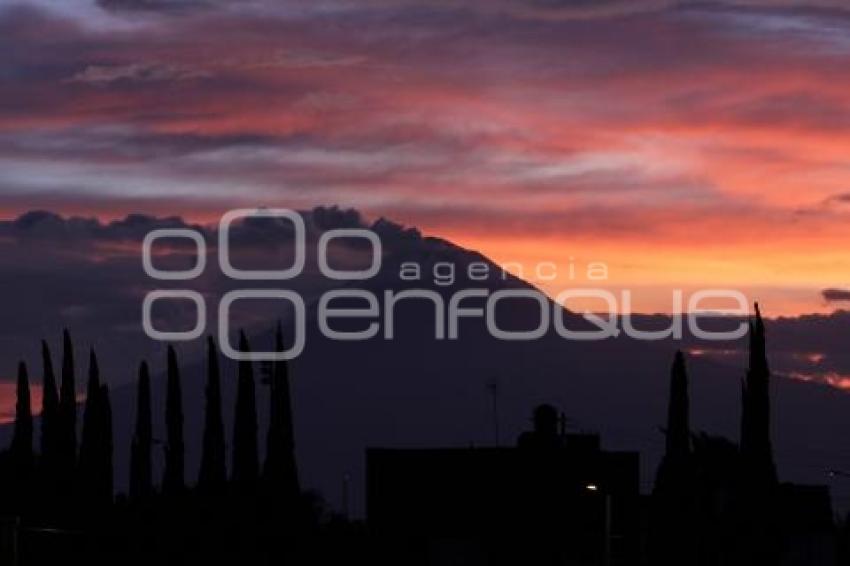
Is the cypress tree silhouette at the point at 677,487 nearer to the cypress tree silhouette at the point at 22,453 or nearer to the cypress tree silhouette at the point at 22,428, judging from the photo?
the cypress tree silhouette at the point at 22,453

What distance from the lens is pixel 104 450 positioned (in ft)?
365

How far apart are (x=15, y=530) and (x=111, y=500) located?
1935 inches

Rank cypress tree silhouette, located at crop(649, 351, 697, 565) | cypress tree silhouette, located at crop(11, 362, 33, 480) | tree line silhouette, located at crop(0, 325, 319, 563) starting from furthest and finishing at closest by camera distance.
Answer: cypress tree silhouette, located at crop(11, 362, 33, 480) < tree line silhouette, located at crop(0, 325, 319, 563) < cypress tree silhouette, located at crop(649, 351, 697, 565)

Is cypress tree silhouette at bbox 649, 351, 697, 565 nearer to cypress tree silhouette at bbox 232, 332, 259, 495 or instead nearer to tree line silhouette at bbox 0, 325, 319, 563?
tree line silhouette at bbox 0, 325, 319, 563

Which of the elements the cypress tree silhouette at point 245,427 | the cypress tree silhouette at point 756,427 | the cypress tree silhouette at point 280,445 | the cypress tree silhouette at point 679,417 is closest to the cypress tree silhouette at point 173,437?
the cypress tree silhouette at point 245,427

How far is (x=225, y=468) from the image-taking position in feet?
362

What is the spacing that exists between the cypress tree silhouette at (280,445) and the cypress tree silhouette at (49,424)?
13.9m

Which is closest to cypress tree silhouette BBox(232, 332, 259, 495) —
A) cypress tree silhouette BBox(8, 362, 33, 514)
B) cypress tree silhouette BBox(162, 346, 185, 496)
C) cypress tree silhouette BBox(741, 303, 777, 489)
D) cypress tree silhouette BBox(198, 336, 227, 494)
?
cypress tree silhouette BBox(198, 336, 227, 494)

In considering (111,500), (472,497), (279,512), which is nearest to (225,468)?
(111,500)

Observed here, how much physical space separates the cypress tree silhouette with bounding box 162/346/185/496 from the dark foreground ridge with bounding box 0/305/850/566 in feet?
0.47

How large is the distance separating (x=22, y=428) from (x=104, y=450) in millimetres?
7649

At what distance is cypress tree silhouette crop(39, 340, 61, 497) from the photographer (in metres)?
113

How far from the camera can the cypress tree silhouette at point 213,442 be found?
108438 mm

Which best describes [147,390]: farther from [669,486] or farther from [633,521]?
[669,486]
